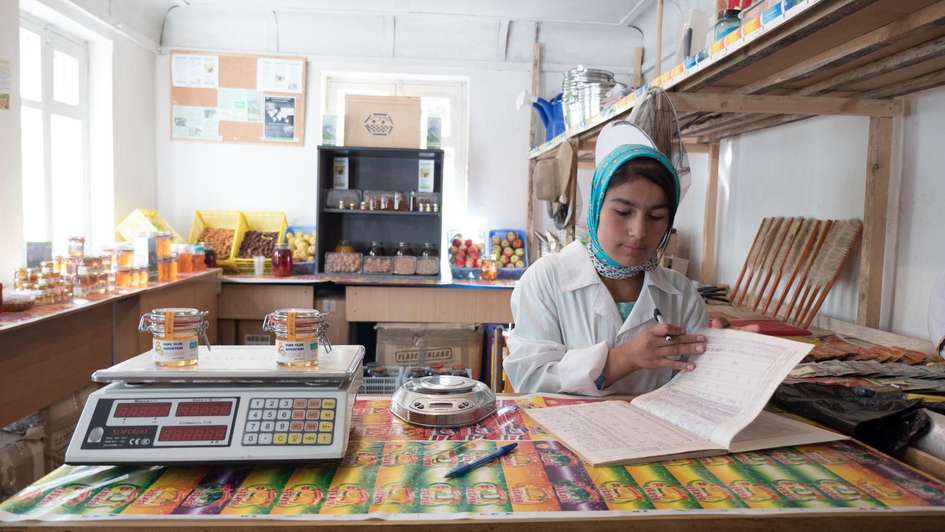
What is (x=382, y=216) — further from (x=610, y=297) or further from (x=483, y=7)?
(x=610, y=297)

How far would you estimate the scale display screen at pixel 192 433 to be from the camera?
3.38 ft

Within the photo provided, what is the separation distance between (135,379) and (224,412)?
177 mm

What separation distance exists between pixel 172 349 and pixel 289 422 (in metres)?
0.29

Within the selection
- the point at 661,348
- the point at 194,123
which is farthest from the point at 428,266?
the point at 661,348

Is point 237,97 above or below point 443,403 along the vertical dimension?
above

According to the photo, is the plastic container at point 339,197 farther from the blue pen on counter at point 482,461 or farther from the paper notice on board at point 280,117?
the blue pen on counter at point 482,461

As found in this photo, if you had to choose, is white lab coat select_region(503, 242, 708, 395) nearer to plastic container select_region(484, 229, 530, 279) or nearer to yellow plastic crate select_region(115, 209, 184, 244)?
plastic container select_region(484, 229, 530, 279)

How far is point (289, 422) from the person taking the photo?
1063 millimetres

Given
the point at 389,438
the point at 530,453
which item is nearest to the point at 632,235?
the point at 530,453

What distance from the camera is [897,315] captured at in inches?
104

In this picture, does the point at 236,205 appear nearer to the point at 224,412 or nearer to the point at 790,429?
the point at 224,412

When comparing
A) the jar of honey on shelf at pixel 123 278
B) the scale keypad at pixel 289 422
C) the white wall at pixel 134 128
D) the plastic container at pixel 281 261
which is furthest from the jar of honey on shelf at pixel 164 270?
the scale keypad at pixel 289 422

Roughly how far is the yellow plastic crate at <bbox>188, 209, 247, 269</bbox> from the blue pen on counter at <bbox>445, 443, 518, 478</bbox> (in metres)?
4.50

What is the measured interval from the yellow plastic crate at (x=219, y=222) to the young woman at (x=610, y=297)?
13.0 ft
